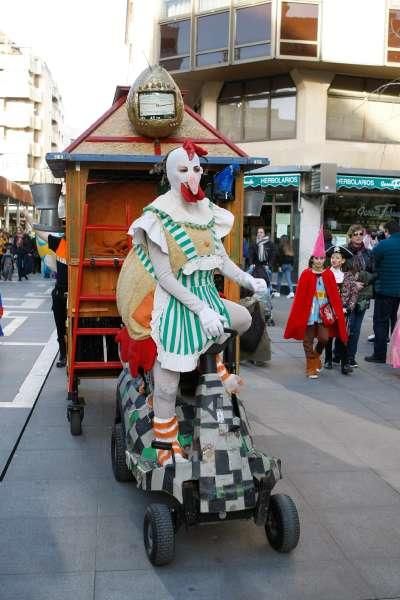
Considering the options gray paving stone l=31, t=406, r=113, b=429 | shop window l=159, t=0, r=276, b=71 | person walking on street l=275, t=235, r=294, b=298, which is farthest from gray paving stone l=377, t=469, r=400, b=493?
shop window l=159, t=0, r=276, b=71

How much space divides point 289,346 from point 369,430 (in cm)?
425

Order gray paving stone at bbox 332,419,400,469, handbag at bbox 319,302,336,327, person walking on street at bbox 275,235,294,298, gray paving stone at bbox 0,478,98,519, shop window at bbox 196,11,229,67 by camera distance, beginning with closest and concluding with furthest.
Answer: gray paving stone at bbox 0,478,98,519
gray paving stone at bbox 332,419,400,469
handbag at bbox 319,302,336,327
person walking on street at bbox 275,235,294,298
shop window at bbox 196,11,229,67

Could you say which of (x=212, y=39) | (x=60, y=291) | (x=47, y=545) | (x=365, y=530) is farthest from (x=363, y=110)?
(x=47, y=545)

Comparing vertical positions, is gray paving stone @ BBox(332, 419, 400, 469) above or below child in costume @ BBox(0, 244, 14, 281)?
below

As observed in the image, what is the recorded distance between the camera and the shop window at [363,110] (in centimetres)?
1981

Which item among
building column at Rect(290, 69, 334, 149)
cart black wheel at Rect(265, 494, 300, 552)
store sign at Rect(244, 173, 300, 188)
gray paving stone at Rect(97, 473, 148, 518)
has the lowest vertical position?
gray paving stone at Rect(97, 473, 148, 518)

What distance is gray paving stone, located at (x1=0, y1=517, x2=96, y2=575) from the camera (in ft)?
11.0

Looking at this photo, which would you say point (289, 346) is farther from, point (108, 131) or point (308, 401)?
point (108, 131)

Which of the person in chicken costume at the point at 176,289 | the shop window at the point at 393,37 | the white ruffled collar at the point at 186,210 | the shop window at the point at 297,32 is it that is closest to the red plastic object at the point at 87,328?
the person in chicken costume at the point at 176,289

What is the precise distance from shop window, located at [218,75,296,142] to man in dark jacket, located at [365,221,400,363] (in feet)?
38.2

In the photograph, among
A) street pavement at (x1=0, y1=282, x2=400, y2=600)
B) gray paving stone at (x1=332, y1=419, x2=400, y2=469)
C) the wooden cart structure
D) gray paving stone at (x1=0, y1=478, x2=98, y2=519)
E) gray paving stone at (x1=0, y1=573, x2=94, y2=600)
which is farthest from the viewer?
the wooden cart structure

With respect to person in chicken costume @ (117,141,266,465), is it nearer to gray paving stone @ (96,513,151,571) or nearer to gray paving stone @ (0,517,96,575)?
gray paving stone @ (96,513,151,571)

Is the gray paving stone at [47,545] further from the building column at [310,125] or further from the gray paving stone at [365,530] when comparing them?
the building column at [310,125]

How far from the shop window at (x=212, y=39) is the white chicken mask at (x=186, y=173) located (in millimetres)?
16264
